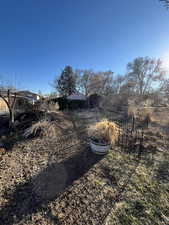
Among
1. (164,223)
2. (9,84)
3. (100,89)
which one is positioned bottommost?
(164,223)

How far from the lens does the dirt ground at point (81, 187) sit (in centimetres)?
160

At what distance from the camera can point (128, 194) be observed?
2006mm

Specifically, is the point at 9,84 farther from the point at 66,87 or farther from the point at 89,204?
the point at 66,87

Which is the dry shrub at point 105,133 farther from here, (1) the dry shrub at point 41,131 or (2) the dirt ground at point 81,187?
(1) the dry shrub at point 41,131

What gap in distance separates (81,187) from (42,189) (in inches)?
26.4

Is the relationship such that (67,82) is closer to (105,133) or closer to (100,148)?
(105,133)

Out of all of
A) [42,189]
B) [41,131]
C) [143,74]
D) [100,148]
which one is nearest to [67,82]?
[143,74]

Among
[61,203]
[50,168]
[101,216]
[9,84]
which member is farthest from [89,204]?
[9,84]

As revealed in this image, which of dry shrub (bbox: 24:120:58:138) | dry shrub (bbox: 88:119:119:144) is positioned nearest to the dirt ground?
dry shrub (bbox: 88:119:119:144)

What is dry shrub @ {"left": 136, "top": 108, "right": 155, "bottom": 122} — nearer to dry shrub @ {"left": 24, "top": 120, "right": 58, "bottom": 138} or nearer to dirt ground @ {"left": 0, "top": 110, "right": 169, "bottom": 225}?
dirt ground @ {"left": 0, "top": 110, "right": 169, "bottom": 225}

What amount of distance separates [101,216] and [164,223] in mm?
823

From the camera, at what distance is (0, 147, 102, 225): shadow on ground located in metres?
1.60

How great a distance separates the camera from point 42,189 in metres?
2.03

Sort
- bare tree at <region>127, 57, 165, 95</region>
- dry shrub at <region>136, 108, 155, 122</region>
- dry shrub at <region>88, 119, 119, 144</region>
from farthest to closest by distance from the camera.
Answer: bare tree at <region>127, 57, 165, 95</region> < dry shrub at <region>136, 108, 155, 122</region> < dry shrub at <region>88, 119, 119, 144</region>
